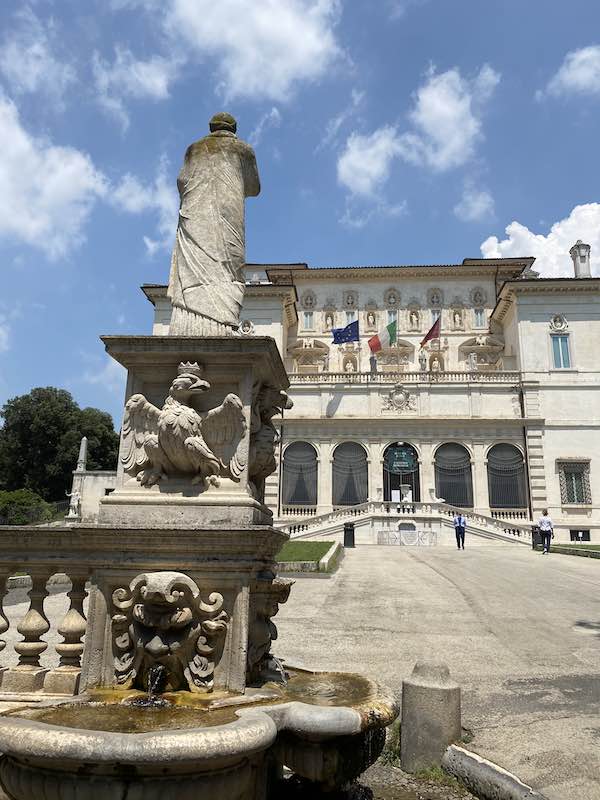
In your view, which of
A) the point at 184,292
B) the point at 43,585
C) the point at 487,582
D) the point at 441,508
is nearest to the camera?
the point at 43,585

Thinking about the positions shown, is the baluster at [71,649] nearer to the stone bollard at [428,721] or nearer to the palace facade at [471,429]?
the stone bollard at [428,721]

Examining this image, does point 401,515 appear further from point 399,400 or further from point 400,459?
point 399,400

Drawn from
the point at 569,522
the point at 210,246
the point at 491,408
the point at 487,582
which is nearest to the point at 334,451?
the point at 491,408

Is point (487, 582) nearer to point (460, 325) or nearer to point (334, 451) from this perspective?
point (334, 451)

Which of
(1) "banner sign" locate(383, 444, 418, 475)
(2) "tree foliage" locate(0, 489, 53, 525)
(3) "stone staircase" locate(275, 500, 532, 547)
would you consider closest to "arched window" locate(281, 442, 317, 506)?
(3) "stone staircase" locate(275, 500, 532, 547)

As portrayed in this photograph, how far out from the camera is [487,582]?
49.6 feet

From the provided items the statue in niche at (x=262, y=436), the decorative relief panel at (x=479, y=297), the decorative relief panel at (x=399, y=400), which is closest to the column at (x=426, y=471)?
the decorative relief panel at (x=399, y=400)

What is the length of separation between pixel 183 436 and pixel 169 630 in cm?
125

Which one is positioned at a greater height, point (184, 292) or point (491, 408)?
point (491, 408)

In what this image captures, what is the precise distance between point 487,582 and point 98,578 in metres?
13.2

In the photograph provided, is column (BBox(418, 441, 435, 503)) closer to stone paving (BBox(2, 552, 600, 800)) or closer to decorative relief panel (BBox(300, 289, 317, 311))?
decorative relief panel (BBox(300, 289, 317, 311))

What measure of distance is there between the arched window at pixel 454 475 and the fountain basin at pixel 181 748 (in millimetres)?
33529

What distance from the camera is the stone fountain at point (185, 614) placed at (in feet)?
8.46

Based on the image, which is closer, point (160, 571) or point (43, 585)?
point (160, 571)
